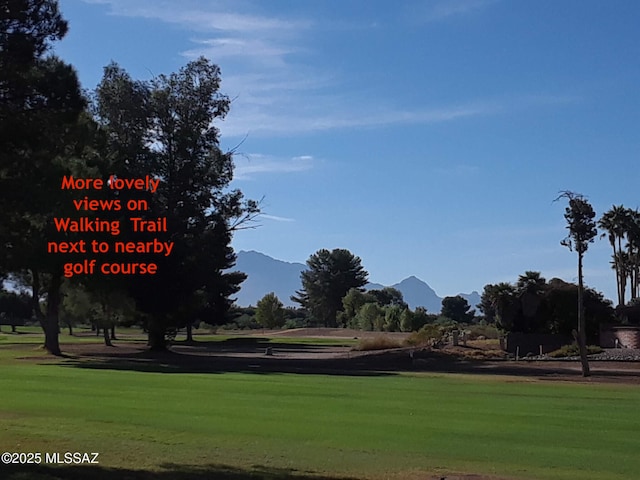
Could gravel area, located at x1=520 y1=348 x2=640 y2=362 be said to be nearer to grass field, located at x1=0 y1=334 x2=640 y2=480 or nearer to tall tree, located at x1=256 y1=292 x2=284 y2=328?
grass field, located at x1=0 y1=334 x2=640 y2=480

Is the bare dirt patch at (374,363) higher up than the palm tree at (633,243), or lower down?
lower down

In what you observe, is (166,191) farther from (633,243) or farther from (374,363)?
(633,243)

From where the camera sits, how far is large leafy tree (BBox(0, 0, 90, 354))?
1777cm

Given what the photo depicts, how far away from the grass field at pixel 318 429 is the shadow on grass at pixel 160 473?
38 mm

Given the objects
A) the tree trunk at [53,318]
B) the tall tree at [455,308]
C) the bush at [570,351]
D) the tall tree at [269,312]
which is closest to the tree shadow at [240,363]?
the tree trunk at [53,318]

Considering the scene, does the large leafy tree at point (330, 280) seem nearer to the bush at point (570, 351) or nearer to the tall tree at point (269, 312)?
the tall tree at point (269, 312)

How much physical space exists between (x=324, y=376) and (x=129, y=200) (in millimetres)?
24640

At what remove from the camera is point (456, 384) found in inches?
1615

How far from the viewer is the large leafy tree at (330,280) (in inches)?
6786

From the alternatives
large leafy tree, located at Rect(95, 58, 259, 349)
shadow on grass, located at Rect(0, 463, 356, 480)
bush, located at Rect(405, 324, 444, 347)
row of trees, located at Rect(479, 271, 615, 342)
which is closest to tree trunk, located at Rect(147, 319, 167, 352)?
large leafy tree, located at Rect(95, 58, 259, 349)

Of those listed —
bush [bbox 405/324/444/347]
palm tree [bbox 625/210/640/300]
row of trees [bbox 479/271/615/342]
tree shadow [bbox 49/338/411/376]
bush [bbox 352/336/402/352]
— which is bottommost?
A: tree shadow [bbox 49/338/411/376]

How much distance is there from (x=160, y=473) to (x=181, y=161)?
2259 inches

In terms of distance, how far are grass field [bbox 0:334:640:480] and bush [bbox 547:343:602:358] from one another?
23.2 m

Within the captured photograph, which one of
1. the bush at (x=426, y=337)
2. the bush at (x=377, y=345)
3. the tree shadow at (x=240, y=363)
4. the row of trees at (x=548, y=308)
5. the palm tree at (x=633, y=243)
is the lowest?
the tree shadow at (x=240, y=363)
